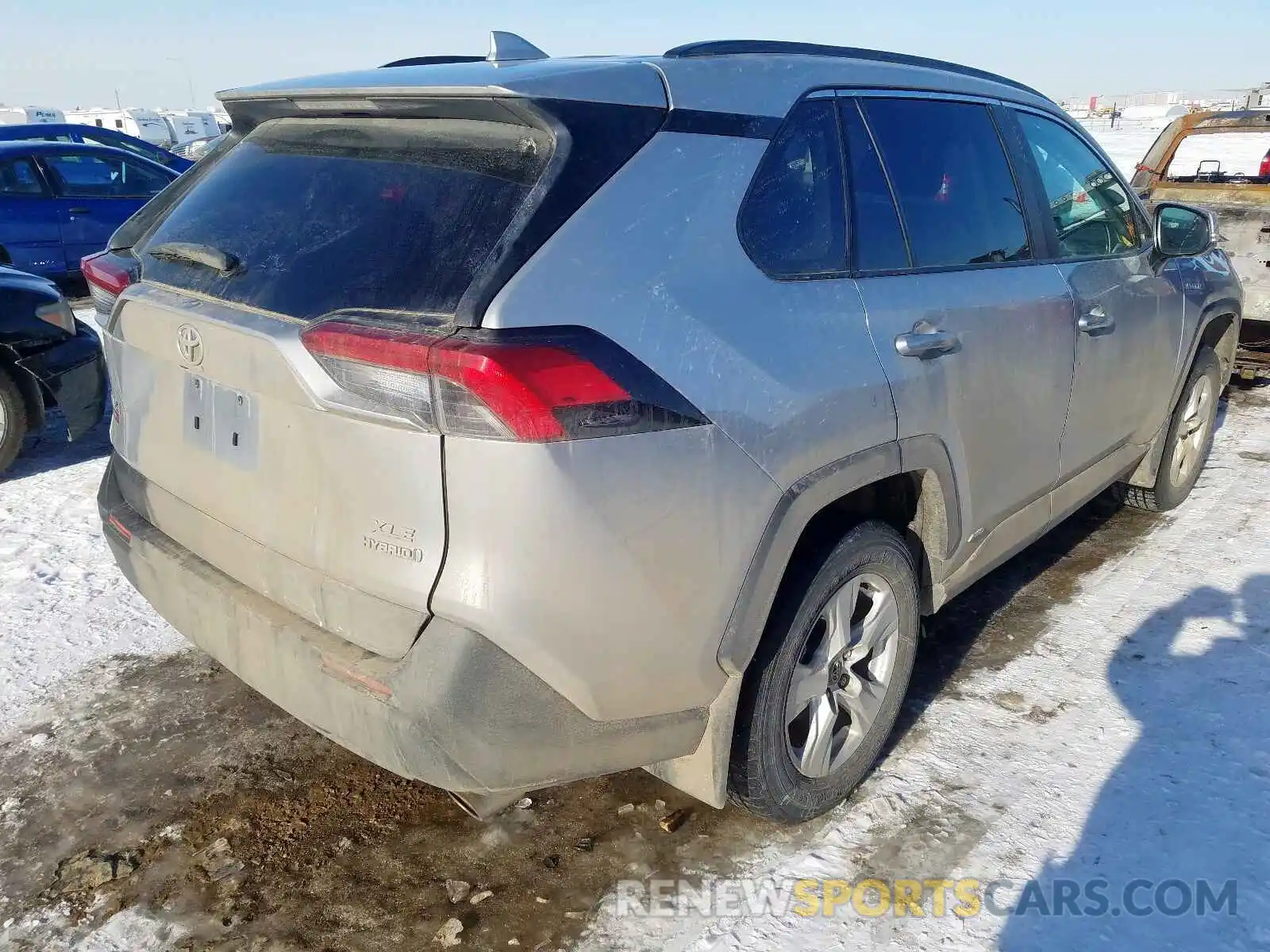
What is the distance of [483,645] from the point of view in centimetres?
185

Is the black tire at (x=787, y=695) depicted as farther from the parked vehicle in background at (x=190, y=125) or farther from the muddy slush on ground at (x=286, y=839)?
the parked vehicle in background at (x=190, y=125)

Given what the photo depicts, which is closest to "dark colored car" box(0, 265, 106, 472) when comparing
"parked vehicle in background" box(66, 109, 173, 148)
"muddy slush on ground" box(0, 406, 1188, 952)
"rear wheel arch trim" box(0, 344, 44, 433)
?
"rear wheel arch trim" box(0, 344, 44, 433)

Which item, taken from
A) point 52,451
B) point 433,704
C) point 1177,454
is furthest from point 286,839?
point 1177,454

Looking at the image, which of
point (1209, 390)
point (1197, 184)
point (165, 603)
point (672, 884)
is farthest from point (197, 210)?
point (1197, 184)

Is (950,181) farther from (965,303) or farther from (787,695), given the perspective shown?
(787,695)

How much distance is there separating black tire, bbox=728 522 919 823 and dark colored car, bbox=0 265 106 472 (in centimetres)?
431

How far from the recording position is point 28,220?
30.8 ft

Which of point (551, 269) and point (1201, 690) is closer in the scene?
point (551, 269)

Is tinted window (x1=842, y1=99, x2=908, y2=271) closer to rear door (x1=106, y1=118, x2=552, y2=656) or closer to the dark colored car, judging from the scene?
rear door (x1=106, y1=118, x2=552, y2=656)

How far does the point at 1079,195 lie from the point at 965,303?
3.92 ft

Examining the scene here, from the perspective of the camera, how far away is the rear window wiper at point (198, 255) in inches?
87.4

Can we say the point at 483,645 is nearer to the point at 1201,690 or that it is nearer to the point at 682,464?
the point at 682,464

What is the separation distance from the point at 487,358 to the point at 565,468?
0.24 metres

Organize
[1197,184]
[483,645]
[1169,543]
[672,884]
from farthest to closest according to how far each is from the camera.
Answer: [1197,184] → [1169,543] → [672,884] → [483,645]
